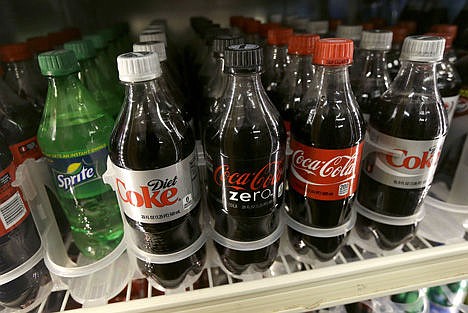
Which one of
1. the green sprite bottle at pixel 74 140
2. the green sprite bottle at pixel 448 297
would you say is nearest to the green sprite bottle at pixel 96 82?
the green sprite bottle at pixel 74 140

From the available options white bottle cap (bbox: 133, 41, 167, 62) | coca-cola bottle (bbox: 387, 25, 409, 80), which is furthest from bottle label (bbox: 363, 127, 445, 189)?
white bottle cap (bbox: 133, 41, 167, 62)

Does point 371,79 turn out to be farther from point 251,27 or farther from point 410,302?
point 410,302

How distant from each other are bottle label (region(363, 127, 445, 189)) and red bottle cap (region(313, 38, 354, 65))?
0.19 metres

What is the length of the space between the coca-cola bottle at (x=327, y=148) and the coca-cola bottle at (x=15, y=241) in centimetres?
49

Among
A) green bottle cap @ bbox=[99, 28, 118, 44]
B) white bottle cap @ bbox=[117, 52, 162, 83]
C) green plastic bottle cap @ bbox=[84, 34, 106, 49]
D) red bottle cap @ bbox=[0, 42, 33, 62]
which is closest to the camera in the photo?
white bottle cap @ bbox=[117, 52, 162, 83]

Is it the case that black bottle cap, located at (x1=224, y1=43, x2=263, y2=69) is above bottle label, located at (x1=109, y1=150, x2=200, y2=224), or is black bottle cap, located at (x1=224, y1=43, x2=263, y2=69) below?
above

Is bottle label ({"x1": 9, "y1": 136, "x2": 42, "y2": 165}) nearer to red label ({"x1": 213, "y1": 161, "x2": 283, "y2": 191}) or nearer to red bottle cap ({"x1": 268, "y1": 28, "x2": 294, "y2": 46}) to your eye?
red label ({"x1": 213, "y1": 161, "x2": 283, "y2": 191})

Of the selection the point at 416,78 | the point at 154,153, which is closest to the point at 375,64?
the point at 416,78

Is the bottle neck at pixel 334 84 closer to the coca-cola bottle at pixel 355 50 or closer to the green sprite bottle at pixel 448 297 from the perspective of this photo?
the coca-cola bottle at pixel 355 50

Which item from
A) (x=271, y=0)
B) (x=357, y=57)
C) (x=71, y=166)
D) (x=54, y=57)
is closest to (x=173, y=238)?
(x=71, y=166)

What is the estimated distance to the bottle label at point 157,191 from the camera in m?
0.54

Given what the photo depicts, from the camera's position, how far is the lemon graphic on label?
0.61 m

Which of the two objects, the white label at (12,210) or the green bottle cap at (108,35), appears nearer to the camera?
the white label at (12,210)

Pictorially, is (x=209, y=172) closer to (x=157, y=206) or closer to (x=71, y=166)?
(x=157, y=206)
